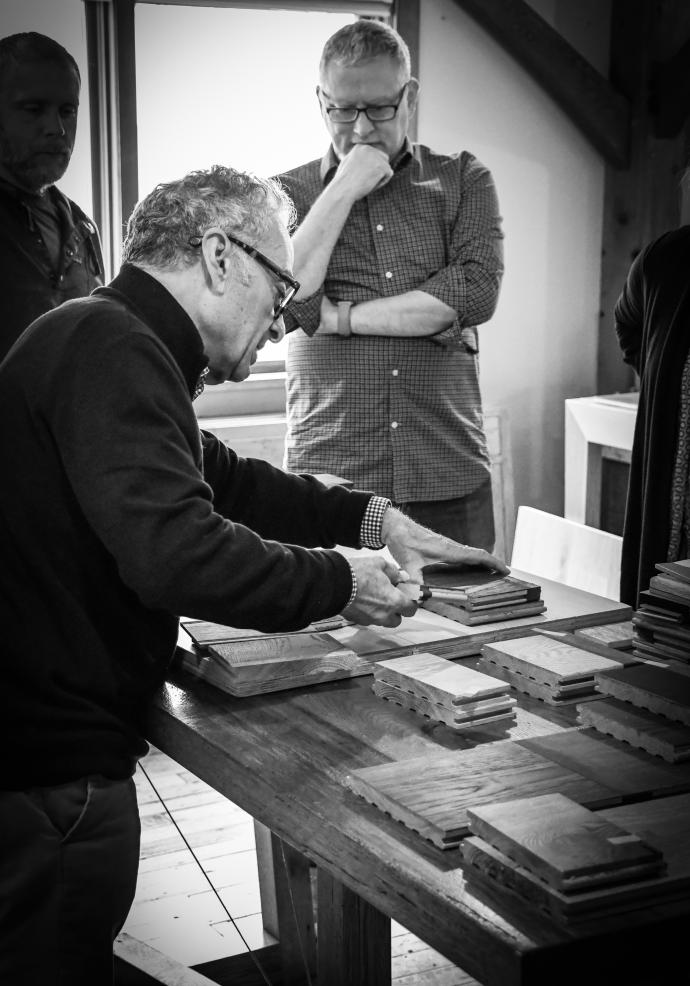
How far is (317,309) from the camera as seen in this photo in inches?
112

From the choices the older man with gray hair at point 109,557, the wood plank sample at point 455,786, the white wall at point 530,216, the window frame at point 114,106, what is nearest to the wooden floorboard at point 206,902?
the older man with gray hair at point 109,557

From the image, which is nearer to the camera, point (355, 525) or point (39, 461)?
point (39, 461)

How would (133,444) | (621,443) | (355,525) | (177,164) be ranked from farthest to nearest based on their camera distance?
(621,443), (177,164), (355,525), (133,444)

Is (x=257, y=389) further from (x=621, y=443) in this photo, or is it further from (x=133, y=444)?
(x=133, y=444)

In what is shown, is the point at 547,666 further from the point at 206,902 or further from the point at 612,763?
the point at 206,902

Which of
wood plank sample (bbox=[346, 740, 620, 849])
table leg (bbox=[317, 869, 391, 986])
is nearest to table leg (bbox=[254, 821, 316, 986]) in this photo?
table leg (bbox=[317, 869, 391, 986])

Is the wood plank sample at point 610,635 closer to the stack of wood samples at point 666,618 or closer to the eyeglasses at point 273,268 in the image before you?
the stack of wood samples at point 666,618

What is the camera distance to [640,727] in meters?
1.52

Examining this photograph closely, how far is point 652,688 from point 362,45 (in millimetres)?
1777

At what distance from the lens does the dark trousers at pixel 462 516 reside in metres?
2.92

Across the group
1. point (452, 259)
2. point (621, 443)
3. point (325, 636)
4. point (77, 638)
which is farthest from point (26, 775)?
point (621, 443)

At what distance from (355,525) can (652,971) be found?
1.20 m

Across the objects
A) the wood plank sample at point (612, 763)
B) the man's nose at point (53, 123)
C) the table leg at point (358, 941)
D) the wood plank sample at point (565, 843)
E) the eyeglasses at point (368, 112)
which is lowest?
the table leg at point (358, 941)

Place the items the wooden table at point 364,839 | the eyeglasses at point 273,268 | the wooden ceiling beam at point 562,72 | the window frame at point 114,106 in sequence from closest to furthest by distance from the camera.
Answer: the wooden table at point 364,839
the eyeglasses at point 273,268
the window frame at point 114,106
the wooden ceiling beam at point 562,72
